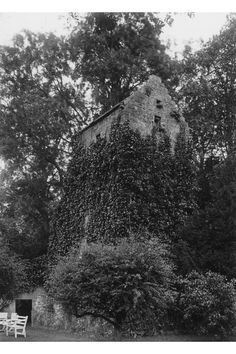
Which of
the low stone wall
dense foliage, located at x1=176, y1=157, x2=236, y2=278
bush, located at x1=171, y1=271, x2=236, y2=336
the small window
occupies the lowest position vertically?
the low stone wall

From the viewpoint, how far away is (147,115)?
2223 centimetres

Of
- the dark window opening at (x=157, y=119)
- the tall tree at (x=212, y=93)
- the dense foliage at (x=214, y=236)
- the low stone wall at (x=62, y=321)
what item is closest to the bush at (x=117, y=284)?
the low stone wall at (x=62, y=321)

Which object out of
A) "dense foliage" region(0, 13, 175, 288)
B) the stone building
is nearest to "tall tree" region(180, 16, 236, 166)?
"dense foliage" region(0, 13, 175, 288)

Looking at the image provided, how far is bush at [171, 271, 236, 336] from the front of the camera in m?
15.6

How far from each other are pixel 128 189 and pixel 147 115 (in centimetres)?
446

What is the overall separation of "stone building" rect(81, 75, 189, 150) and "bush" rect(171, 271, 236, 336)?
26.6 ft

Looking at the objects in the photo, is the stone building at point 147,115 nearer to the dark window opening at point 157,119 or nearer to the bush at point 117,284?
the dark window opening at point 157,119

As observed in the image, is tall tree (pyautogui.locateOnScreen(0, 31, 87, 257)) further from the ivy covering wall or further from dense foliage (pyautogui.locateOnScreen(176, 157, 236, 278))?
dense foliage (pyautogui.locateOnScreen(176, 157, 236, 278))

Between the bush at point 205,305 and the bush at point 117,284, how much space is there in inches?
98.5

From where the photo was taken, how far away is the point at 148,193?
20344 mm

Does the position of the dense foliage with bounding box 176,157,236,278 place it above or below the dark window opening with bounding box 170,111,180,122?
below

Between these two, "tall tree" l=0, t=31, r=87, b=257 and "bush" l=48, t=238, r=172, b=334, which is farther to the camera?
"tall tree" l=0, t=31, r=87, b=257

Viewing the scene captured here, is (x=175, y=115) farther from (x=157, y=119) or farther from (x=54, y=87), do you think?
(x=54, y=87)

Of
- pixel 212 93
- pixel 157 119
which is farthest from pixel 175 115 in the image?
pixel 212 93
